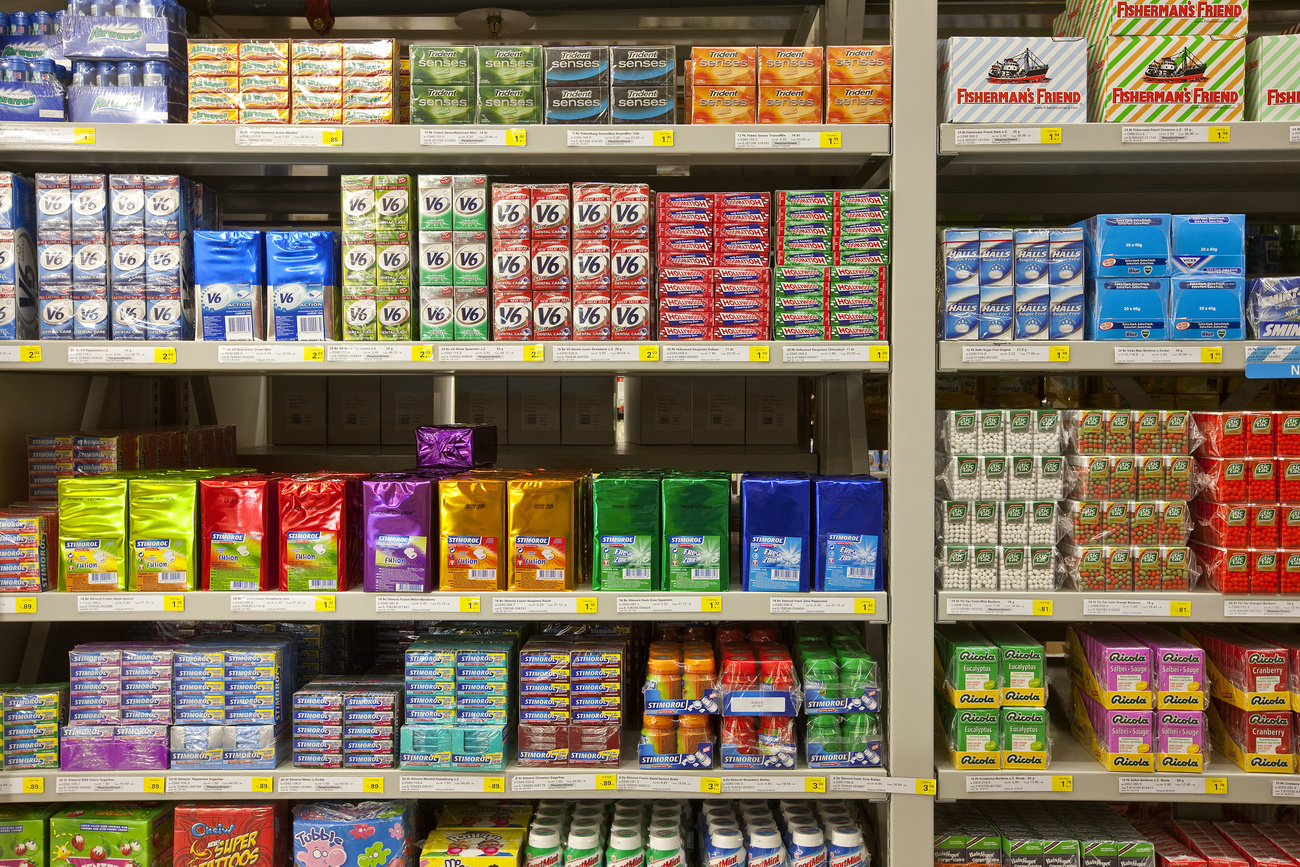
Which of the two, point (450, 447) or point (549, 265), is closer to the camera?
point (549, 265)

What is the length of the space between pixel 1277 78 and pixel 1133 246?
0.59m

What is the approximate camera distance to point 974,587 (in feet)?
7.23

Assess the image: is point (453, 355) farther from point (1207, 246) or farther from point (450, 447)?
point (1207, 246)

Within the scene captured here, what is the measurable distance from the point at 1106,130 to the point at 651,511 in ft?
5.11

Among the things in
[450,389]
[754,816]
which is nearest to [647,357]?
[450,389]

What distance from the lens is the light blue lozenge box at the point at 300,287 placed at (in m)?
2.21

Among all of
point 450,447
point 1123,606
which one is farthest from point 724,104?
point 1123,606

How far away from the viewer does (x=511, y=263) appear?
219cm

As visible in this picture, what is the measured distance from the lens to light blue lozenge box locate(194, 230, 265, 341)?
2211 millimetres

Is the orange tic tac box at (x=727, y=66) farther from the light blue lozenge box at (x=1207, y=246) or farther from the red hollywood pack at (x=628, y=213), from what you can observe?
the light blue lozenge box at (x=1207, y=246)

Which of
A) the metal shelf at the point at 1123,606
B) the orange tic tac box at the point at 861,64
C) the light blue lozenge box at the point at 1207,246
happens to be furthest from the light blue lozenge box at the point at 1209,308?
the orange tic tac box at the point at 861,64

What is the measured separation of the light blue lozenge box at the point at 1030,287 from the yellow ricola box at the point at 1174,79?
397mm

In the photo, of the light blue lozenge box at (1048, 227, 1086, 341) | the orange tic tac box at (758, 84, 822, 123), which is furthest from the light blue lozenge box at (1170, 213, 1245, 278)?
the orange tic tac box at (758, 84, 822, 123)

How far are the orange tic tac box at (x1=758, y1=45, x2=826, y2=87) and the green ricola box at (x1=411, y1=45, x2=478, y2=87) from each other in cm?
77
